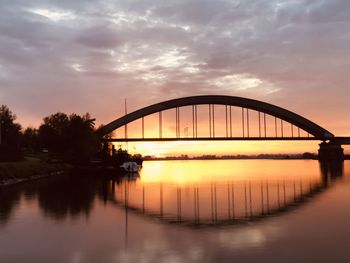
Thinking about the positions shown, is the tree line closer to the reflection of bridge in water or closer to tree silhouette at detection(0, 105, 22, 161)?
tree silhouette at detection(0, 105, 22, 161)

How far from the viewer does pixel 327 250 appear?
14.5m

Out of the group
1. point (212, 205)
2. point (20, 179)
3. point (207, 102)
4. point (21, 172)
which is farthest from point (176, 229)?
point (207, 102)

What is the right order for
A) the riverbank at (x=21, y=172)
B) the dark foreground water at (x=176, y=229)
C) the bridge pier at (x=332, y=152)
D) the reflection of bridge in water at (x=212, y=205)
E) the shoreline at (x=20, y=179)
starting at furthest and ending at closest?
the bridge pier at (x=332, y=152), the riverbank at (x=21, y=172), the shoreline at (x=20, y=179), the reflection of bridge in water at (x=212, y=205), the dark foreground water at (x=176, y=229)

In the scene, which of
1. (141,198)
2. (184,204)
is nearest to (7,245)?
(184,204)

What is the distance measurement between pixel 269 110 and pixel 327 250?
124m

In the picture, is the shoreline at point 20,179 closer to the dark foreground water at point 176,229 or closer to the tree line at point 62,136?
the dark foreground water at point 176,229

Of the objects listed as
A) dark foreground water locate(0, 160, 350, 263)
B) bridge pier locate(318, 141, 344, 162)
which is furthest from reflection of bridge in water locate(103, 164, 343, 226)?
bridge pier locate(318, 141, 344, 162)

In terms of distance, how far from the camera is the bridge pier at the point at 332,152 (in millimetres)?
143500

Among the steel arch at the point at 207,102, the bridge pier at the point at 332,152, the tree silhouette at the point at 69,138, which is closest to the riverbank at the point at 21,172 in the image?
the tree silhouette at the point at 69,138

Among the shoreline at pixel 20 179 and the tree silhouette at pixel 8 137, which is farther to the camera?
the tree silhouette at pixel 8 137

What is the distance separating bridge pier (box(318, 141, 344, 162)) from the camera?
144 m

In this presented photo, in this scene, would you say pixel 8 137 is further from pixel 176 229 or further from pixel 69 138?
pixel 176 229

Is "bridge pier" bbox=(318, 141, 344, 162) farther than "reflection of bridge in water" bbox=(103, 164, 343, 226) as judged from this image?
Yes

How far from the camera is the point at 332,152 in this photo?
473ft
